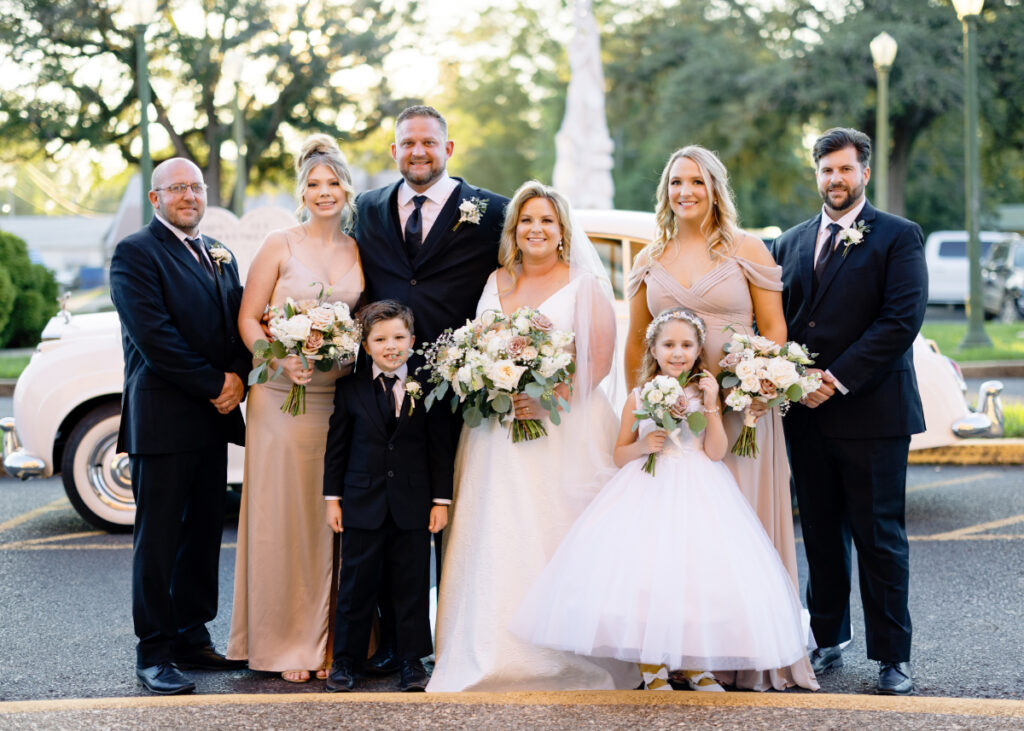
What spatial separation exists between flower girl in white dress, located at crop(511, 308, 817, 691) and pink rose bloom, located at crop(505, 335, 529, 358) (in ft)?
1.62

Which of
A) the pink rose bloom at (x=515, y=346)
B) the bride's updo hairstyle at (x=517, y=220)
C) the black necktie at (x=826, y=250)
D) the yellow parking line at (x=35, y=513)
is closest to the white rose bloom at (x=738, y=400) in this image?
the black necktie at (x=826, y=250)

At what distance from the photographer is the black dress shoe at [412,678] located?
14.6 feet

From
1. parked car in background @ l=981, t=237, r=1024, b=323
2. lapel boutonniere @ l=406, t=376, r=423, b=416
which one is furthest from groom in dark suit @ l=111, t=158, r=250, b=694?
parked car in background @ l=981, t=237, r=1024, b=323

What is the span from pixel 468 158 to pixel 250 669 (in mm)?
56950

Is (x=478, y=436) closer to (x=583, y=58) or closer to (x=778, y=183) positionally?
(x=583, y=58)

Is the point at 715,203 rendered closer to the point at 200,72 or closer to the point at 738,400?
the point at 738,400

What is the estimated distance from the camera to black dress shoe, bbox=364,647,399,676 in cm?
473

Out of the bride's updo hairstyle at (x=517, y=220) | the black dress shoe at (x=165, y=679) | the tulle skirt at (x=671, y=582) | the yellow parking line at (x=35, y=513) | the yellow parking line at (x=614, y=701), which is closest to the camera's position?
the yellow parking line at (x=614, y=701)

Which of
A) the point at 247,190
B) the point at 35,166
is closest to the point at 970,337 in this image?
the point at 247,190

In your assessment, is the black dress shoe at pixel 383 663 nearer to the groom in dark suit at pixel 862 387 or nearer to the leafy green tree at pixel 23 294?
the groom in dark suit at pixel 862 387

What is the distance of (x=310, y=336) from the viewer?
4.45 meters

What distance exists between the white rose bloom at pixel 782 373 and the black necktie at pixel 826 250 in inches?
24.6

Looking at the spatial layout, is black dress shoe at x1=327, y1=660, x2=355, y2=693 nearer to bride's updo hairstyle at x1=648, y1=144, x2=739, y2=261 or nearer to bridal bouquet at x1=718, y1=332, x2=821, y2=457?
bridal bouquet at x1=718, y1=332, x2=821, y2=457

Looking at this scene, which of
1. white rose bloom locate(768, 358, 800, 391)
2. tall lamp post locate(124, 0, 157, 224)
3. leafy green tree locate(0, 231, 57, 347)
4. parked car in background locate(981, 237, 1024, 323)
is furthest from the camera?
parked car in background locate(981, 237, 1024, 323)
